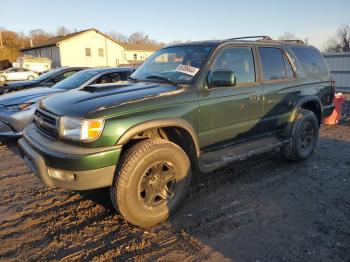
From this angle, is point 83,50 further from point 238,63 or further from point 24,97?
point 238,63

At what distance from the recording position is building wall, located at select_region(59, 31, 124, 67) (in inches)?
1802

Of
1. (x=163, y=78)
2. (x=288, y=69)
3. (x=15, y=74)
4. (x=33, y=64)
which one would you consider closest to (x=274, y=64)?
(x=288, y=69)

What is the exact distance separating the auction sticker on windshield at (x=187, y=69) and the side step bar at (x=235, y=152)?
3.37 feet

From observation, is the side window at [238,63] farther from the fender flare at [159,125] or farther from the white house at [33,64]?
Result: the white house at [33,64]

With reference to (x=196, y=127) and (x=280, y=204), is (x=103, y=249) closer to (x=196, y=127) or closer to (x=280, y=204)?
(x=196, y=127)

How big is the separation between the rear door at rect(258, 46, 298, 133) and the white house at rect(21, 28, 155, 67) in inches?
1659

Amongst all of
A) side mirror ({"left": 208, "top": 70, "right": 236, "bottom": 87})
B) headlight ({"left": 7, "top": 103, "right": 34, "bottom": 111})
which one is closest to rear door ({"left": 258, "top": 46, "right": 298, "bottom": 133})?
side mirror ({"left": 208, "top": 70, "right": 236, "bottom": 87})

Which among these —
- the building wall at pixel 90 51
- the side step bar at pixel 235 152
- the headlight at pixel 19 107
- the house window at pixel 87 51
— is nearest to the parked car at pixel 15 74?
the building wall at pixel 90 51

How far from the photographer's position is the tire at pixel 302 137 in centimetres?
504

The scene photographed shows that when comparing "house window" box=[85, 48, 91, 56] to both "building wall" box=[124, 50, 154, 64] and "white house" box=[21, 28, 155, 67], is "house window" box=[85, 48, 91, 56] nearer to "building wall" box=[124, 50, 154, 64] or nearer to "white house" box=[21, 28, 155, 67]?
"white house" box=[21, 28, 155, 67]

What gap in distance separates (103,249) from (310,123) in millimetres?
4094

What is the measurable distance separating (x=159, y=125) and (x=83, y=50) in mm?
47393

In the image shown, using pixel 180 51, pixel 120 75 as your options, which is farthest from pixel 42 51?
pixel 180 51

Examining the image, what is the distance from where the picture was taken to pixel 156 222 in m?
3.36
